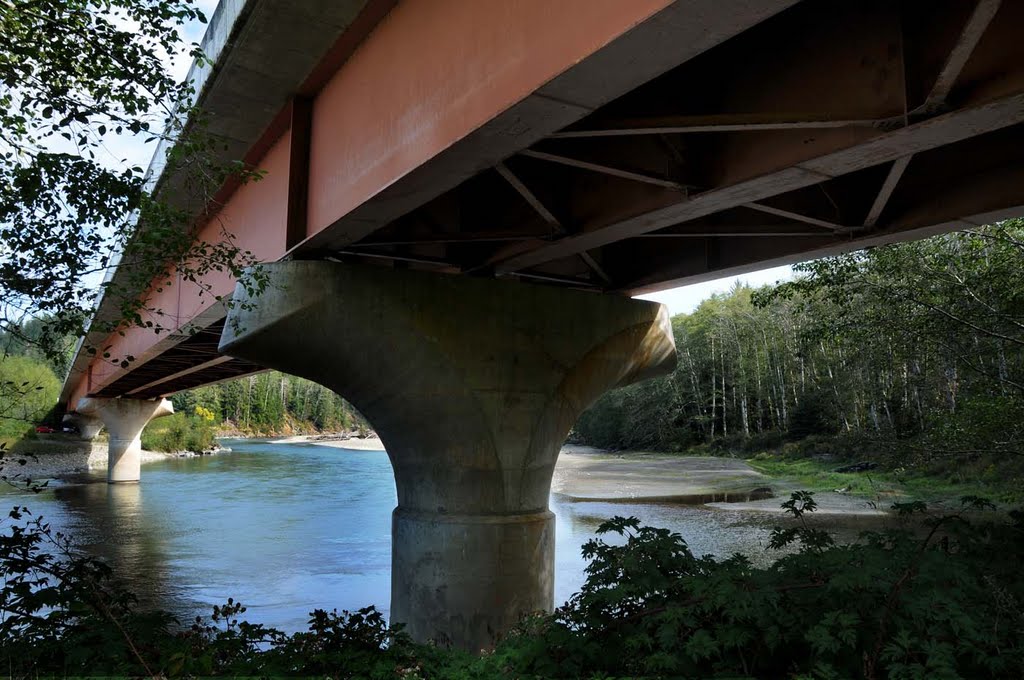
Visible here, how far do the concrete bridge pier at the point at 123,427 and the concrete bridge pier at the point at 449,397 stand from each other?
126 ft

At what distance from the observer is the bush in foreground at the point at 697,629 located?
3834 mm

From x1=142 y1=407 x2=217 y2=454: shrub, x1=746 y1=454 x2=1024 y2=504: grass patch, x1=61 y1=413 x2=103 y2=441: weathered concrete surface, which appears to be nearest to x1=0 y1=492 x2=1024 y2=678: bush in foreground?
x1=746 y1=454 x2=1024 y2=504: grass patch

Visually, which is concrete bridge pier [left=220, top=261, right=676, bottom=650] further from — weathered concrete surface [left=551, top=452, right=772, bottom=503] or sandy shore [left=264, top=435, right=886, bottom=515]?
weathered concrete surface [left=551, top=452, right=772, bottom=503]

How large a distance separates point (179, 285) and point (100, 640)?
9.75 meters

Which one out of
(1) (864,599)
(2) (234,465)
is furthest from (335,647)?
(2) (234,465)

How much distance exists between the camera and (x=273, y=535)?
2012 centimetres

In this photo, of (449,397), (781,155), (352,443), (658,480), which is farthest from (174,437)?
(781,155)

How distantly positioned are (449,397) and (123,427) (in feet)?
138

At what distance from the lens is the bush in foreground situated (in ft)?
12.6

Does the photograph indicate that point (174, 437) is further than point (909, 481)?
Yes

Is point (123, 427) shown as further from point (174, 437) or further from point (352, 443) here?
point (352, 443)

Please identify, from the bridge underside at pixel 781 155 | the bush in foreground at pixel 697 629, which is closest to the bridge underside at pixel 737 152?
the bridge underside at pixel 781 155

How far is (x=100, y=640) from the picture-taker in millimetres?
4988

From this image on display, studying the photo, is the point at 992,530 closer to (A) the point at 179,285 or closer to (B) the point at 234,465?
(A) the point at 179,285
